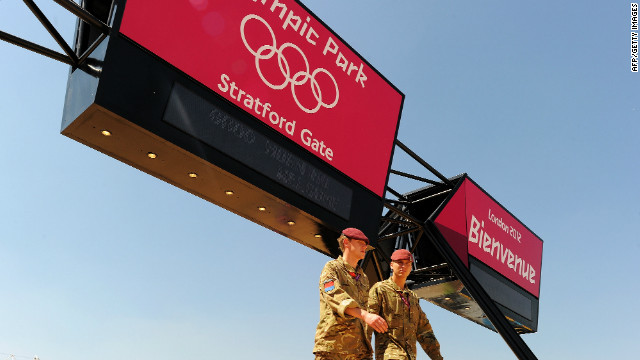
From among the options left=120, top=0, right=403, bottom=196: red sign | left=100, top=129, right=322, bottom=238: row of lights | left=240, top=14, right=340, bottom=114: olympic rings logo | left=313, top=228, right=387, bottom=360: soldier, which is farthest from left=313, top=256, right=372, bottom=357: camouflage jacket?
left=240, top=14, right=340, bottom=114: olympic rings logo

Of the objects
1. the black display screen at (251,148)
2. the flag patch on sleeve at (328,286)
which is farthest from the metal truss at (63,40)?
the flag patch on sleeve at (328,286)

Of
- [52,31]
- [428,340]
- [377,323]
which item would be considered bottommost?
[377,323]

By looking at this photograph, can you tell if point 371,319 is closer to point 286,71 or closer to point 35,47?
point 286,71

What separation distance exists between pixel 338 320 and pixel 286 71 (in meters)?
4.25

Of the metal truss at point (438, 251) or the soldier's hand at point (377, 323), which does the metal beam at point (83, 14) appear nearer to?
Answer: the soldier's hand at point (377, 323)

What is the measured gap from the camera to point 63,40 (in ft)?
18.6

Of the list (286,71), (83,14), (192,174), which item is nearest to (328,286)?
(192,174)

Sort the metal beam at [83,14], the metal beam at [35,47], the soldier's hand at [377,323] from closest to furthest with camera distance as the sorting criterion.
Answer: the soldier's hand at [377,323] → the metal beam at [83,14] → the metal beam at [35,47]

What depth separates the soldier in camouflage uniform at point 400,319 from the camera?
16.5ft

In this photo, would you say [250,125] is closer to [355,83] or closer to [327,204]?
[327,204]

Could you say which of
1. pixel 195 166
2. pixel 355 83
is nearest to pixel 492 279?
pixel 355 83

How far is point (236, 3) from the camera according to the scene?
7094 mm

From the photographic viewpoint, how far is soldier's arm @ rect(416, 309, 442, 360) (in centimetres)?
539

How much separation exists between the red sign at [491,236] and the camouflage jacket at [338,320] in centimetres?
757
